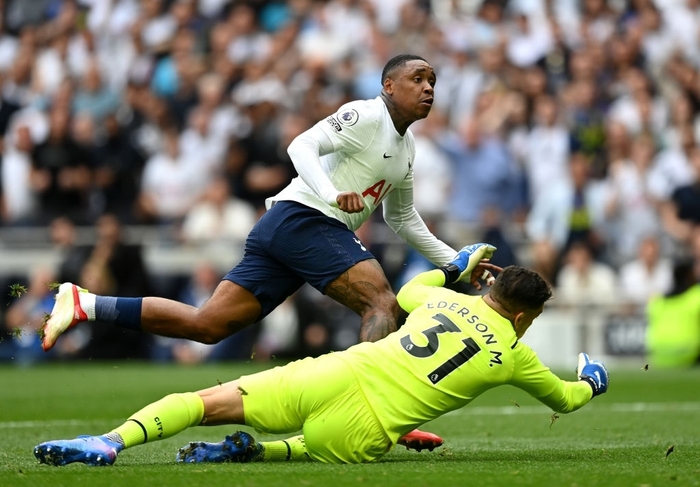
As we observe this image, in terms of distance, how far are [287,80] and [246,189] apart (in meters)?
2.00

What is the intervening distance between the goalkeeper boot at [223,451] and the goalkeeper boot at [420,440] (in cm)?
92

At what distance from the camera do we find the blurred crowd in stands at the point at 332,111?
1731cm

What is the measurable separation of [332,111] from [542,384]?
37.0ft

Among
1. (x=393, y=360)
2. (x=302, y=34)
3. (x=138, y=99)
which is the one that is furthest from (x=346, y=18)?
(x=393, y=360)

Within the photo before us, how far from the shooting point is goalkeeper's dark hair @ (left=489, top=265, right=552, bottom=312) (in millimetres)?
6969

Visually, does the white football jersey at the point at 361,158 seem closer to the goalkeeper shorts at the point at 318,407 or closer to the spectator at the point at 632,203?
the goalkeeper shorts at the point at 318,407

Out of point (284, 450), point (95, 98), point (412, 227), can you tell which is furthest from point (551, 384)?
point (95, 98)

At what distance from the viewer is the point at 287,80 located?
19062 mm

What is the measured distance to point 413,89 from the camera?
845 centimetres

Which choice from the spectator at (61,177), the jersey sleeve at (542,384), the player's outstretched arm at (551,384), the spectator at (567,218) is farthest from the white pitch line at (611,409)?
the spectator at (61,177)

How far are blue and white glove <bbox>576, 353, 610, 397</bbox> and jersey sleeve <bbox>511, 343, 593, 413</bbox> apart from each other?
16 cm

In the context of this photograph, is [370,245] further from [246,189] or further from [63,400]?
[63,400]

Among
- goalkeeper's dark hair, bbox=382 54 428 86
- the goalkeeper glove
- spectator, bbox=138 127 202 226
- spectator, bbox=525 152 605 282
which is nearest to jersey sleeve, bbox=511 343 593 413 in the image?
the goalkeeper glove

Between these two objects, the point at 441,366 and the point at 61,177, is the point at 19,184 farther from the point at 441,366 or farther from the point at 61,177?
the point at 441,366
